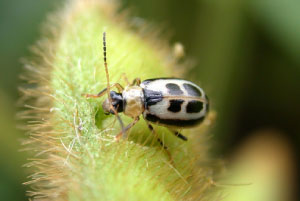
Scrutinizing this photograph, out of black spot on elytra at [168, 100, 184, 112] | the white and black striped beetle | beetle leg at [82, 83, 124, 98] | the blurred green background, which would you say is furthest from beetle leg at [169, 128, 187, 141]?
the blurred green background

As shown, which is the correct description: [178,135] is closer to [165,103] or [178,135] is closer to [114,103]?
[165,103]

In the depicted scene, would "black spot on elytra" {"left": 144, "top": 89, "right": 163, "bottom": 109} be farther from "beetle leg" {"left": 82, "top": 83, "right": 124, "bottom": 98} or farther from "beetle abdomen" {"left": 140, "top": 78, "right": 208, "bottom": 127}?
"beetle leg" {"left": 82, "top": 83, "right": 124, "bottom": 98}

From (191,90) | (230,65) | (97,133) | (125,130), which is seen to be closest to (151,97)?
(191,90)

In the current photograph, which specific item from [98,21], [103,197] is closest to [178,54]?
[98,21]

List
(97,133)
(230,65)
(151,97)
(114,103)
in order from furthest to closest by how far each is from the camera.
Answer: (230,65) → (151,97) → (114,103) → (97,133)

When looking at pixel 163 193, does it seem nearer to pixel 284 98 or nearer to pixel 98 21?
pixel 98 21

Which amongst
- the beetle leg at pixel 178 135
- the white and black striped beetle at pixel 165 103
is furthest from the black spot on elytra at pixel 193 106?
the beetle leg at pixel 178 135
